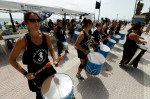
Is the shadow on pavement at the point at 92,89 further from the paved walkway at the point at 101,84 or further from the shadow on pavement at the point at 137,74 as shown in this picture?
the shadow on pavement at the point at 137,74

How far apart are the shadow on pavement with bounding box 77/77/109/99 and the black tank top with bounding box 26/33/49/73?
1540 millimetres

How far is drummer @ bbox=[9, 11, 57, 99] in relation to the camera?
1110mm

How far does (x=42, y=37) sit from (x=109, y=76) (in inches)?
108

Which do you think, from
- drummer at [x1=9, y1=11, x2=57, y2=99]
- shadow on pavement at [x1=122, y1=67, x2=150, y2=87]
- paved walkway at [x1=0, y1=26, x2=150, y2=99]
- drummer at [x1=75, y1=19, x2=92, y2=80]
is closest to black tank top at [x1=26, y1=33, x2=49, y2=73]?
drummer at [x1=9, y1=11, x2=57, y2=99]

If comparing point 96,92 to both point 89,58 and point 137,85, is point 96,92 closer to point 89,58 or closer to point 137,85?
point 89,58

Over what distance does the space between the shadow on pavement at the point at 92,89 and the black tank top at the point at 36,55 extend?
1540 millimetres

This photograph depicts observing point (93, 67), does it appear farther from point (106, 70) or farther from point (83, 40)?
point (106, 70)

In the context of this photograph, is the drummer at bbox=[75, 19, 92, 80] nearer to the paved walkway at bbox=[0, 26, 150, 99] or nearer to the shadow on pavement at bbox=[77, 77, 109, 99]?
the shadow on pavement at bbox=[77, 77, 109, 99]

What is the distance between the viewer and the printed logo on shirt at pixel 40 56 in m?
1.24

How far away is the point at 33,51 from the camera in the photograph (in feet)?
3.90

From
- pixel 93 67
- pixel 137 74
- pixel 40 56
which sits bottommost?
pixel 137 74

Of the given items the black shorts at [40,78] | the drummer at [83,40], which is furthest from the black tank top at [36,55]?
the drummer at [83,40]

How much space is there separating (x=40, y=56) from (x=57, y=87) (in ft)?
1.83

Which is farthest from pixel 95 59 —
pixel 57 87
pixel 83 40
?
pixel 57 87
